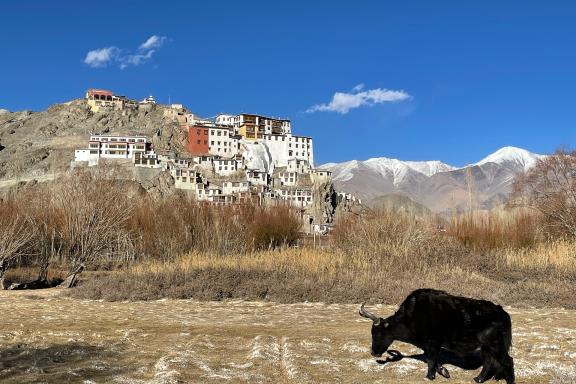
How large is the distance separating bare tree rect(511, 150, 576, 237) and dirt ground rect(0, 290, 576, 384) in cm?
790

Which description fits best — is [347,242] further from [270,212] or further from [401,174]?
[401,174]

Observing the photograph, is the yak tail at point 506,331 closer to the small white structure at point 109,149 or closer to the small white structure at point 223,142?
the small white structure at point 109,149

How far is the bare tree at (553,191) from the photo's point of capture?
15555 millimetres

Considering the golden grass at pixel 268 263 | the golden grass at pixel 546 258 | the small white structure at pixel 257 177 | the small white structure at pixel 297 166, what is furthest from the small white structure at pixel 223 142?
the golden grass at pixel 546 258

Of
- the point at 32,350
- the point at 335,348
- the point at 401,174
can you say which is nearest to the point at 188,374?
the point at 335,348

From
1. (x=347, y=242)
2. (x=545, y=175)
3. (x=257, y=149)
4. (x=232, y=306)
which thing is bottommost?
(x=232, y=306)

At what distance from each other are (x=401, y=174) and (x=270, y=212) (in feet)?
610

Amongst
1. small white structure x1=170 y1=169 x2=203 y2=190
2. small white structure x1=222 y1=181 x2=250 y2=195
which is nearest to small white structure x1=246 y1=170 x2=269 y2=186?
small white structure x1=222 y1=181 x2=250 y2=195

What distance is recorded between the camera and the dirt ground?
474 centimetres

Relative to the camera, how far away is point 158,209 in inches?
729

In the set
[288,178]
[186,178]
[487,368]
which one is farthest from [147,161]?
[487,368]

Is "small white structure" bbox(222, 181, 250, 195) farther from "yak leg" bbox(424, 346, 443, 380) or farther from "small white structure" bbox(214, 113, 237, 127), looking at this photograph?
"yak leg" bbox(424, 346, 443, 380)

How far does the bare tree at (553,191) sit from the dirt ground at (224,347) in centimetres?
790

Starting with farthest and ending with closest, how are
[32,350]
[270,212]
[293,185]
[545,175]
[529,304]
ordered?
1. [293,185]
2. [545,175]
3. [270,212]
4. [529,304]
5. [32,350]
